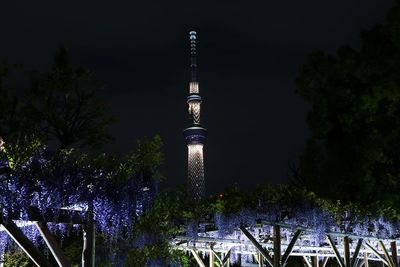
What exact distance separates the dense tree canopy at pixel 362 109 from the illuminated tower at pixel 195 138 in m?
43.0

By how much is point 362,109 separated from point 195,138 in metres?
55.3

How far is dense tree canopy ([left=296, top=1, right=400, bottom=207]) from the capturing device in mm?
18078

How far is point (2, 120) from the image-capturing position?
17312mm

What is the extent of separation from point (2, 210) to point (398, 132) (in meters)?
13.5

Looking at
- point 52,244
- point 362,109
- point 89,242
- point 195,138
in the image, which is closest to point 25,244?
point 52,244

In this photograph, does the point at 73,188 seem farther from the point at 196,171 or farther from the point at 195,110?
the point at 195,110

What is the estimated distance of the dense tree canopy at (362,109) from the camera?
18078mm

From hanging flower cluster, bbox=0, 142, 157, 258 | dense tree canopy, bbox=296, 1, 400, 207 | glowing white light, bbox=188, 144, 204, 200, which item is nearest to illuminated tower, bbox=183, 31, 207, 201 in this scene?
glowing white light, bbox=188, 144, 204, 200

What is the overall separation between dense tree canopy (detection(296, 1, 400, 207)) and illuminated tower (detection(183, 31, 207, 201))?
43.0 m

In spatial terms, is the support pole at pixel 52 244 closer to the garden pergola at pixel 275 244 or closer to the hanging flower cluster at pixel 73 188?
the hanging flower cluster at pixel 73 188

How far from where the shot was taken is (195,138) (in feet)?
243

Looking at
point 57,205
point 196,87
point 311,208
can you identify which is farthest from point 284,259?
point 196,87

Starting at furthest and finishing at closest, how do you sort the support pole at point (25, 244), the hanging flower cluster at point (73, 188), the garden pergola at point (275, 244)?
the garden pergola at point (275, 244)
the hanging flower cluster at point (73, 188)
the support pole at point (25, 244)

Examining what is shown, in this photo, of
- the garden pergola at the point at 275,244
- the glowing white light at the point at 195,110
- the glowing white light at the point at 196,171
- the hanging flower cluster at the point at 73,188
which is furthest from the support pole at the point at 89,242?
the glowing white light at the point at 195,110
